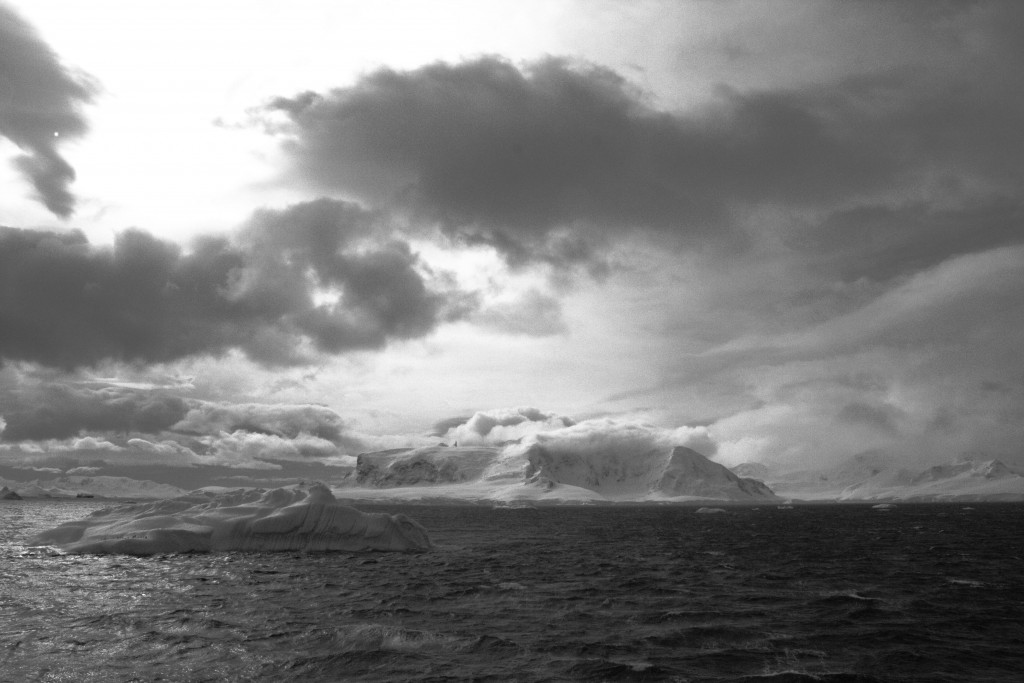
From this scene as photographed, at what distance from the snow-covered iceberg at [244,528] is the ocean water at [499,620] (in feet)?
14.2

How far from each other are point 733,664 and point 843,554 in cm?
5197

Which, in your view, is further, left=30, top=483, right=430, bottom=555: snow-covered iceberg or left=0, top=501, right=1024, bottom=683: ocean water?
left=30, top=483, right=430, bottom=555: snow-covered iceberg

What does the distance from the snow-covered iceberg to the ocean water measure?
4328 millimetres

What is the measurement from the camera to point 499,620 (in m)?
32.9

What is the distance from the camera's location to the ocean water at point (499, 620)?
963 inches

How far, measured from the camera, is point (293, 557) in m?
59.7

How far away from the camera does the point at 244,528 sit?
6481 centimetres

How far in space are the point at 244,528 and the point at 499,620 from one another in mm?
40579

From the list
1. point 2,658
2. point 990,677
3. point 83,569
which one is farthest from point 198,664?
point 83,569

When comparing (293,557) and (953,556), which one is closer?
(293,557)

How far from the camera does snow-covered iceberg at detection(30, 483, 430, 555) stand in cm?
6153

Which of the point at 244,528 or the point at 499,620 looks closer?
the point at 499,620

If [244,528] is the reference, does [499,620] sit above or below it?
below

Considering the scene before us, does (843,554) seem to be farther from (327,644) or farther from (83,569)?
(83,569)
